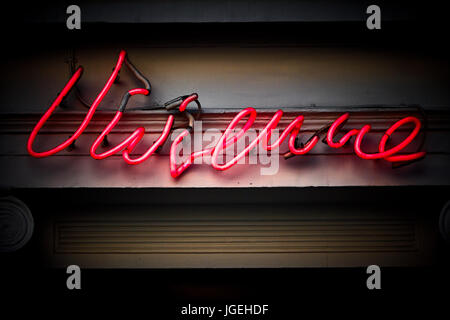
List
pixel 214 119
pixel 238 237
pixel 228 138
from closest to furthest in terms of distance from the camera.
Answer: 1. pixel 228 138
2. pixel 214 119
3. pixel 238 237

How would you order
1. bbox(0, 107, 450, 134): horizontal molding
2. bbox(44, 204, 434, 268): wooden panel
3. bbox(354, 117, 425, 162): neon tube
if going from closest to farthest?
bbox(354, 117, 425, 162): neon tube
bbox(0, 107, 450, 134): horizontal molding
bbox(44, 204, 434, 268): wooden panel

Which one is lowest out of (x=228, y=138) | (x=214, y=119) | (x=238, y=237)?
(x=238, y=237)

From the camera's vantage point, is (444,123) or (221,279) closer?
(444,123)

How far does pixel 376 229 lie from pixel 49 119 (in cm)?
454

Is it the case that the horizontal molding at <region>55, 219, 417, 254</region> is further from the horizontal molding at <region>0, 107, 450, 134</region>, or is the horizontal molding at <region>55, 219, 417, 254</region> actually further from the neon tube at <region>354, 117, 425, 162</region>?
the horizontal molding at <region>0, 107, 450, 134</region>

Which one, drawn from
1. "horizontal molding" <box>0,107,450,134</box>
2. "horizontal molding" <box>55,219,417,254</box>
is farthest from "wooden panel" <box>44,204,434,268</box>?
"horizontal molding" <box>0,107,450,134</box>

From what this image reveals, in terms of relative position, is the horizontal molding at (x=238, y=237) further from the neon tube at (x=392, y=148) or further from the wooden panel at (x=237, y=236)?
the neon tube at (x=392, y=148)

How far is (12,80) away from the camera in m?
4.76

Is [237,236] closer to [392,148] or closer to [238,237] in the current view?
[238,237]

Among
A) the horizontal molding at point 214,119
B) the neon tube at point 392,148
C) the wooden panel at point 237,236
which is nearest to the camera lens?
the neon tube at point 392,148

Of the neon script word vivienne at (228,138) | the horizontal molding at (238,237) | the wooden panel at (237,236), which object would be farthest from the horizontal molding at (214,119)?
the horizontal molding at (238,237)

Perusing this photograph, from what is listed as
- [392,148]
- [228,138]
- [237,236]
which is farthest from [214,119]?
[392,148]
